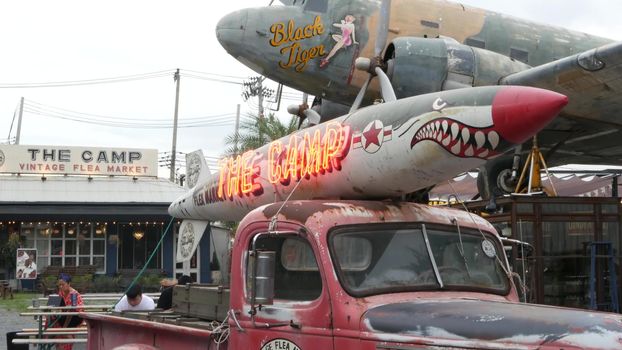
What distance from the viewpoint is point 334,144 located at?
5594 millimetres

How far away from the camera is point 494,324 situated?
12.7 feet

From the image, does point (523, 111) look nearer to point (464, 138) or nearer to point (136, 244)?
point (464, 138)

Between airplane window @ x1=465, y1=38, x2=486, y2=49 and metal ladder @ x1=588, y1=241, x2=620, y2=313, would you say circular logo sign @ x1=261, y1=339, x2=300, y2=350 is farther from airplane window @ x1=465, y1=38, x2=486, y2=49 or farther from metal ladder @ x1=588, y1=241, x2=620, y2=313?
airplane window @ x1=465, y1=38, x2=486, y2=49

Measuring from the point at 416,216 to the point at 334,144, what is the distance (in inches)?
35.2

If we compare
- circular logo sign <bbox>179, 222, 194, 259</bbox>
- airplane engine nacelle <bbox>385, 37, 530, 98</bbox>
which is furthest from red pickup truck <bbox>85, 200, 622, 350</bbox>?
airplane engine nacelle <bbox>385, 37, 530, 98</bbox>

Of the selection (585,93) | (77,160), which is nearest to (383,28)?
(585,93)

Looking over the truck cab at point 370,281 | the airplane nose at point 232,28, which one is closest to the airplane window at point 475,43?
the airplane nose at point 232,28

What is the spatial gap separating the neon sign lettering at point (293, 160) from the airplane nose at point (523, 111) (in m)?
1.19

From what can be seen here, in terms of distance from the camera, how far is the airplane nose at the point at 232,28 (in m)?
14.4

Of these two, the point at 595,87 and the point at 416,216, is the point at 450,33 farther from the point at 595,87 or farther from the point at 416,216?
the point at 416,216

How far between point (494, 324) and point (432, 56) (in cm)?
884

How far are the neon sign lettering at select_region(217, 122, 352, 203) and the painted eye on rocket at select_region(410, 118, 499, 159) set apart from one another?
2.77 ft

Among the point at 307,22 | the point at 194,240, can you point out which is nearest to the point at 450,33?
the point at 307,22

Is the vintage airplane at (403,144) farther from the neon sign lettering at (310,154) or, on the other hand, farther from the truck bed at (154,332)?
the truck bed at (154,332)
